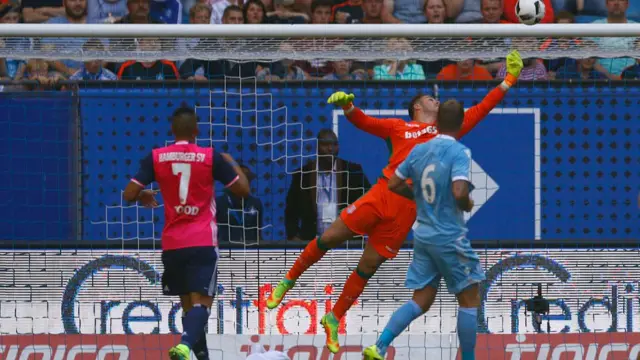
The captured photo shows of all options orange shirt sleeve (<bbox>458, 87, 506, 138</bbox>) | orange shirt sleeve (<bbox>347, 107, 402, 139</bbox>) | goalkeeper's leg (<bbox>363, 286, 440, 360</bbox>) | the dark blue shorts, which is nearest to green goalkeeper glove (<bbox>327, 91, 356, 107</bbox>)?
orange shirt sleeve (<bbox>347, 107, 402, 139</bbox>)

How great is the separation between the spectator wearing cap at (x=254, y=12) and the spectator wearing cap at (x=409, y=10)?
143 centimetres

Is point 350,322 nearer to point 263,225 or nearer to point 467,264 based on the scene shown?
point 263,225

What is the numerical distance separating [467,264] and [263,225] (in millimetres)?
3256

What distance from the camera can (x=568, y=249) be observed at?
10.3 meters

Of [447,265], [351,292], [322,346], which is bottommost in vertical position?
[322,346]

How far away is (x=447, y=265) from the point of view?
7.75m

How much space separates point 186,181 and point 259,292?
237cm

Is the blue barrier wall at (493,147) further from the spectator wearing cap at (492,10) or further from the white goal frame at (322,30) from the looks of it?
the spectator wearing cap at (492,10)

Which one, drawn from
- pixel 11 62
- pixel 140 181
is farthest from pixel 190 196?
pixel 11 62

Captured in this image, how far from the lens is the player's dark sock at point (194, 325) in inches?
315

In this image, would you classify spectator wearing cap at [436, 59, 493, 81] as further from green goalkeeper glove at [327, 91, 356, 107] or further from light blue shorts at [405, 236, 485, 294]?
light blue shorts at [405, 236, 485, 294]

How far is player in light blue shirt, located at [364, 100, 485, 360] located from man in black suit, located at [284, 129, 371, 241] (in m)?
2.60

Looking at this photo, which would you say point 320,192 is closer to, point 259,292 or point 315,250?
point 259,292

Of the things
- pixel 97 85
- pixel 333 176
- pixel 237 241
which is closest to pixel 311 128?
pixel 333 176
